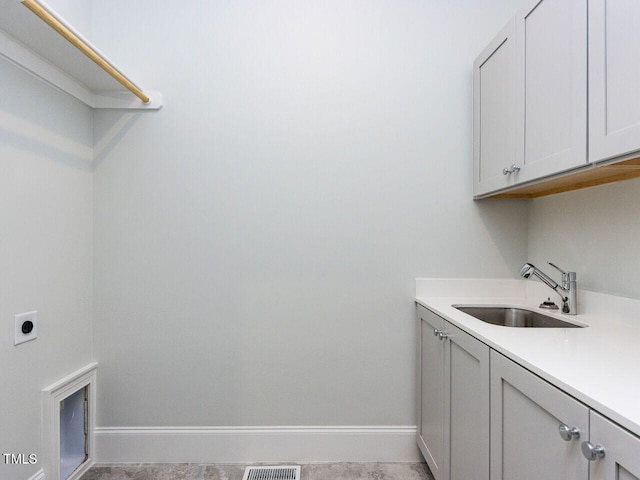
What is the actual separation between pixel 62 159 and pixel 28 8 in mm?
713

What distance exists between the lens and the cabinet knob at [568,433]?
73 cm

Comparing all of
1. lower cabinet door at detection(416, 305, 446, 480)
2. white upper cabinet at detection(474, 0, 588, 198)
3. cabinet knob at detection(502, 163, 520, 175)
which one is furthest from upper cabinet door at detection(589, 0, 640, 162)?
lower cabinet door at detection(416, 305, 446, 480)

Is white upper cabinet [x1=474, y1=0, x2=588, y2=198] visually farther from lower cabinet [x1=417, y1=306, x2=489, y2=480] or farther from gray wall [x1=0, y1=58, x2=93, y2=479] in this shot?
gray wall [x1=0, y1=58, x2=93, y2=479]

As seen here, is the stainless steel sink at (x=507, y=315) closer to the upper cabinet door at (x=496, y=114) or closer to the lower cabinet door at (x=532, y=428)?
the upper cabinet door at (x=496, y=114)

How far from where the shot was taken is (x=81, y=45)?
1340 millimetres

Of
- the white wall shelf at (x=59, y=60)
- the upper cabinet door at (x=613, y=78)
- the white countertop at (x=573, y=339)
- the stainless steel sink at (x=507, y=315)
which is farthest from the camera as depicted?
the stainless steel sink at (x=507, y=315)

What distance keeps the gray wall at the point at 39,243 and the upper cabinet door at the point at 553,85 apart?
1981mm

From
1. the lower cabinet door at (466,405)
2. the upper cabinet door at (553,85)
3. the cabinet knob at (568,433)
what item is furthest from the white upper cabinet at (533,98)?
the cabinet knob at (568,433)

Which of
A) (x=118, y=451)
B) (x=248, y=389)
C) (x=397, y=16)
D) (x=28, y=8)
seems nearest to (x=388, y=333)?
(x=248, y=389)

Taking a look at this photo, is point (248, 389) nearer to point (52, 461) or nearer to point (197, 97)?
point (52, 461)

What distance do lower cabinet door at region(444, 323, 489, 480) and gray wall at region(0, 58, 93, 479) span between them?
1696mm

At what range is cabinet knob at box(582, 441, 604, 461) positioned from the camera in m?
0.67

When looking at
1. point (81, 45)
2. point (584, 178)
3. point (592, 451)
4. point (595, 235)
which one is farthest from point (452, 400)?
point (81, 45)

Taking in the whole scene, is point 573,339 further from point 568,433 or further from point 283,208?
point 283,208
